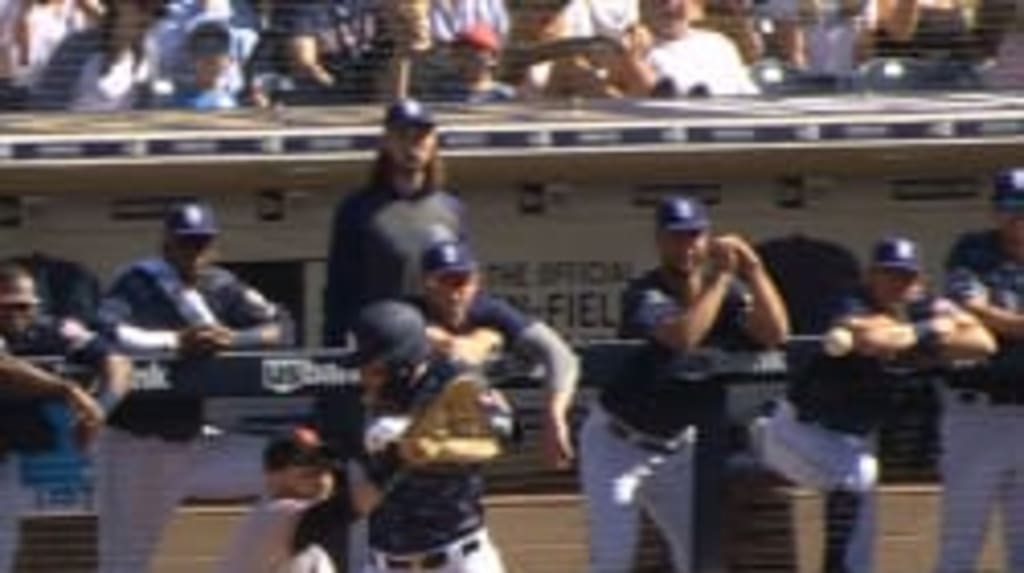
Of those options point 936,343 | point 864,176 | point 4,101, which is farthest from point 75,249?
point 936,343

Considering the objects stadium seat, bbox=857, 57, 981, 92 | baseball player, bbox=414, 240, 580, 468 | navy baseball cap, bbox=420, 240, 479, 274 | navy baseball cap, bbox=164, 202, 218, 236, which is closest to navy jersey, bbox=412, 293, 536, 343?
baseball player, bbox=414, 240, 580, 468

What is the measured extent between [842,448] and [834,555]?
12.6 inches

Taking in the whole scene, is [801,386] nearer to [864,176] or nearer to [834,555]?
[834,555]

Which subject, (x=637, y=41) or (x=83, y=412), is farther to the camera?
(x=637, y=41)

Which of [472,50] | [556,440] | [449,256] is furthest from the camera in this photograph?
[472,50]

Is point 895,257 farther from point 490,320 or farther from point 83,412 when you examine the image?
point 83,412

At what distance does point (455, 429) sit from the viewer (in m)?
9.26

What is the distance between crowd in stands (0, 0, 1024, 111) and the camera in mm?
12328

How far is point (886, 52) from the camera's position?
12.7 meters

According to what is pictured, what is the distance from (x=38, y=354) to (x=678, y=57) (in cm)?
324

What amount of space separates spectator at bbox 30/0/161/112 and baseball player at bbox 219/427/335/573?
113 inches

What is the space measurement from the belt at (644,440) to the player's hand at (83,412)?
151 centimetres

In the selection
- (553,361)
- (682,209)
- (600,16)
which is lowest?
(553,361)

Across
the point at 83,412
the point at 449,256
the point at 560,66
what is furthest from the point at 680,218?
the point at 560,66
